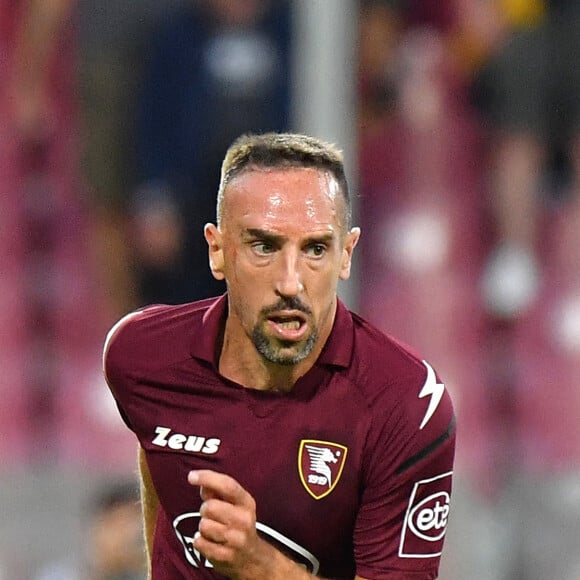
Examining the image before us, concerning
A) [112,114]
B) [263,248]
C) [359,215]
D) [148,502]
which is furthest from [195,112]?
[263,248]

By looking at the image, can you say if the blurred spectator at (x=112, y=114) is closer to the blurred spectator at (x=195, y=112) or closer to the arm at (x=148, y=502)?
the blurred spectator at (x=195, y=112)

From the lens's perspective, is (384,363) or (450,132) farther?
(450,132)

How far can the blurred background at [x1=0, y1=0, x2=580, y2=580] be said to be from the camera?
4.93 m

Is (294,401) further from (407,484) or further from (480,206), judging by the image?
(480,206)

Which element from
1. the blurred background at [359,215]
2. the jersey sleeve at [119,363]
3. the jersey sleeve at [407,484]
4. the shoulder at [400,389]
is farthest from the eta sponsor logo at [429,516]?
the blurred background at [359,215]

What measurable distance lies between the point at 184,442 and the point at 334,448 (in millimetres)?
295

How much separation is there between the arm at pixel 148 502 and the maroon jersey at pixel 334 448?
24 centimetres

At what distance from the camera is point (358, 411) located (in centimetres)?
262

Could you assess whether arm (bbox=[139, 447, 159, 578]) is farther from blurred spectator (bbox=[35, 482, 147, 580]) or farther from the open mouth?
blurred spectator (bbox=[35, 482, 147, 580])

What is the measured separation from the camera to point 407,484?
2584mm

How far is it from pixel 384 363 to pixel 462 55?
2.82 meters

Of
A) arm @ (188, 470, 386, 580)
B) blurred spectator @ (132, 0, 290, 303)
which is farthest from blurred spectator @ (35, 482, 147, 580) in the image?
arm @ (188, 470, 386, 580)

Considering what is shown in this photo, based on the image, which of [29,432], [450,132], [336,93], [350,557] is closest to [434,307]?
[450,132]

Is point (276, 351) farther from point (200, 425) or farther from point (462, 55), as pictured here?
point (462, 55)
